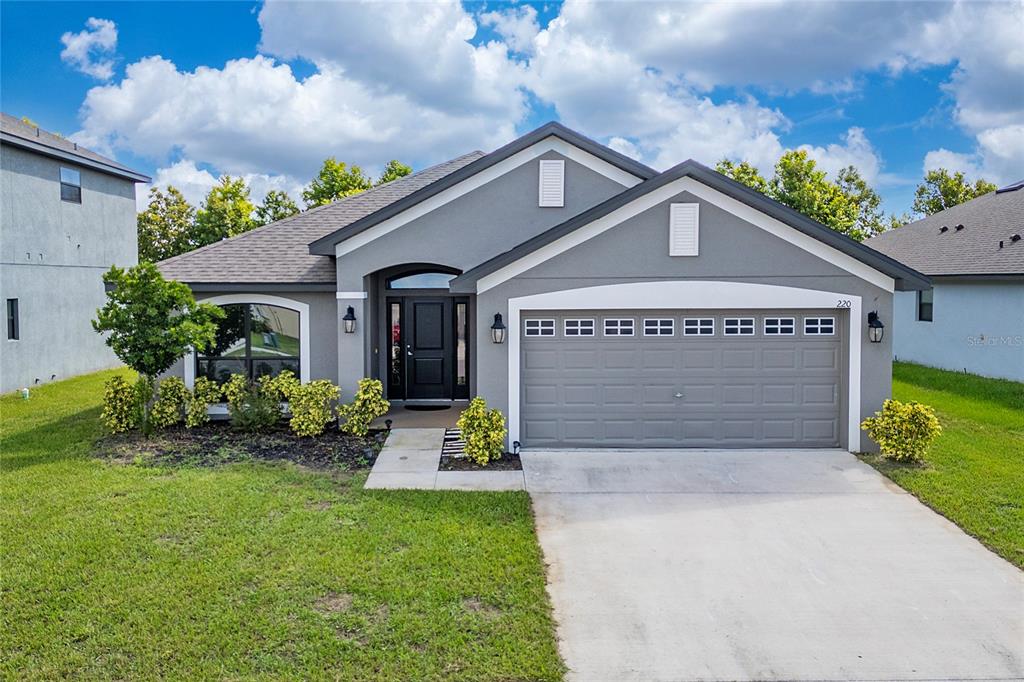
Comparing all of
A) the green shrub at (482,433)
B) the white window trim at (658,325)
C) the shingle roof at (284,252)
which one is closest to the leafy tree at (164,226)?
the shingle roof at (284,252)

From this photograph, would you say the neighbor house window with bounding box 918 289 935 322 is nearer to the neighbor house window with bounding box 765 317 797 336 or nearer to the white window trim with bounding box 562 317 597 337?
the neighbor house window with bounding box 765 317 797 336

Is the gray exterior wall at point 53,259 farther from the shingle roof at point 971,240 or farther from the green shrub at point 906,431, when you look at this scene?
the shingle roof at point 971,240

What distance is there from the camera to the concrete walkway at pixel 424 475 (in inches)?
346

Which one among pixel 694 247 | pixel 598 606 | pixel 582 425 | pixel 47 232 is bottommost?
pixel 598 606

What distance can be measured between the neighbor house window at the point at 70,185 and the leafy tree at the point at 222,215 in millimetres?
13021

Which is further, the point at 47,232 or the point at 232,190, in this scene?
the point at 232,190

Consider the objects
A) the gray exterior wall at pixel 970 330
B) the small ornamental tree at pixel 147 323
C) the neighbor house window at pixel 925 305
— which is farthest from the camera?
the neighbor house window at pixel 925 305

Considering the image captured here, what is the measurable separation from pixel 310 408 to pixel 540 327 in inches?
159

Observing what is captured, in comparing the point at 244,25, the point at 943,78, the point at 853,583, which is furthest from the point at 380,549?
the point at 943,78

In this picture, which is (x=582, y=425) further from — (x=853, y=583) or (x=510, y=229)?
(x=853, y=583)

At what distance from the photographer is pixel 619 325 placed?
10578mm

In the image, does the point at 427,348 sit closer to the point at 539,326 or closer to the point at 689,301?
Answer: the point at 539,326

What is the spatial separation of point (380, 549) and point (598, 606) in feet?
7.21

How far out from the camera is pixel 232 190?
33.3 m
